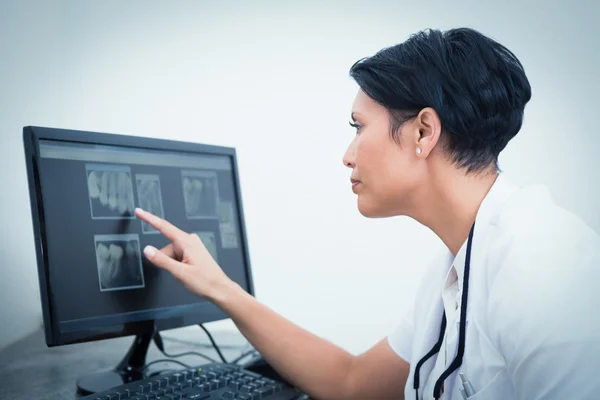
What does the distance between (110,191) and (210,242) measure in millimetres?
256

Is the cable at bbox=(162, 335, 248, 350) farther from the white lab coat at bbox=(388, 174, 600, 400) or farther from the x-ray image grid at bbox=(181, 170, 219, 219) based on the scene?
the white lab coat at bbox=(388, 174, 600, 400)

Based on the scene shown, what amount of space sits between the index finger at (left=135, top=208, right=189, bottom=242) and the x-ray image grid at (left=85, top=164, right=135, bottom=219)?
1.2 inches

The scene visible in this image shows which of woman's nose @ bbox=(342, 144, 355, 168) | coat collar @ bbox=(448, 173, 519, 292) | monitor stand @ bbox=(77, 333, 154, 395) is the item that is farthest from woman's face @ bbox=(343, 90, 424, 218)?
monitor stand @ bbox=(77, 333, 154, 395)

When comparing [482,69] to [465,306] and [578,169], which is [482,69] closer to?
[465,306]

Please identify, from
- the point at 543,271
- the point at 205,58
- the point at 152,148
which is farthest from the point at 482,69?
the point at 205,58

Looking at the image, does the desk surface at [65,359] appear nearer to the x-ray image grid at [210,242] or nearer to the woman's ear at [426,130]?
the x-ray image grid at [210,242]

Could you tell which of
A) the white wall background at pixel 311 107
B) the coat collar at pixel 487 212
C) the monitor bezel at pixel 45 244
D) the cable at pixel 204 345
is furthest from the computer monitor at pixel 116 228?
the coat collar at pixel 487 212

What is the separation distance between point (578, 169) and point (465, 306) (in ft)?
2.89

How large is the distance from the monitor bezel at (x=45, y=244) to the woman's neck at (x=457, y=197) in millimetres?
493

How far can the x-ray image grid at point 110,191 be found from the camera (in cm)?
98

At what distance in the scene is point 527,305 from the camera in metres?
0.69

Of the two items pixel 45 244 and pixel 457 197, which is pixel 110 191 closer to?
pixel 45 244

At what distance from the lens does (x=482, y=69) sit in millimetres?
905

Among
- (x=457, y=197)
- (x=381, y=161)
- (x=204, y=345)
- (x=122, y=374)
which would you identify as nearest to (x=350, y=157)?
(x=381, y=161)
